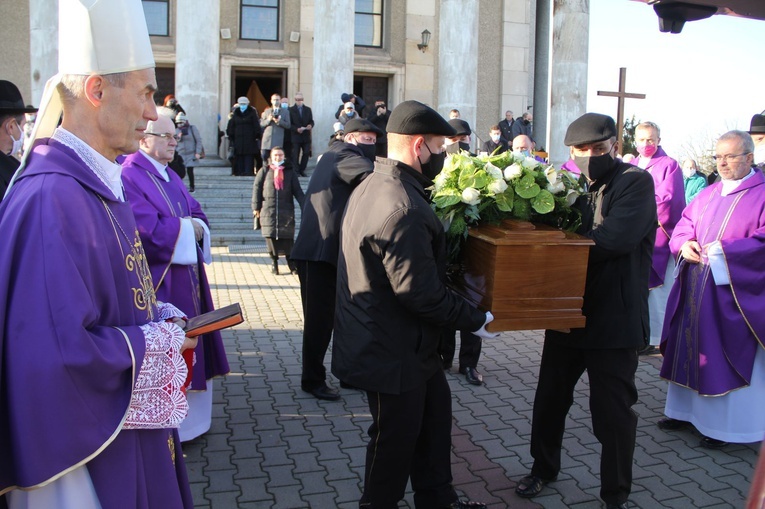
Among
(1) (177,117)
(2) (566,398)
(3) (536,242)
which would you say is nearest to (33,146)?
(3) (536,242)

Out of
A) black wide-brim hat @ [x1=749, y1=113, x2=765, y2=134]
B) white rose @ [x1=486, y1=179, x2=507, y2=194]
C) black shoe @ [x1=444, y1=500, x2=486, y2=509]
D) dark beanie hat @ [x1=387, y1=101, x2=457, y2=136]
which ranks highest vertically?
black wide-brim hat @ [x1=749, y1=113, x2=765, y2=134]

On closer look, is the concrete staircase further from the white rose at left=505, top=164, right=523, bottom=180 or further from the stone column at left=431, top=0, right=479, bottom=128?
the white rose at left=505, top=164, right=523, bottom=180

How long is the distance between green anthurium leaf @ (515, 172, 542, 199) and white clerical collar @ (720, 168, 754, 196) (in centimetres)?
244

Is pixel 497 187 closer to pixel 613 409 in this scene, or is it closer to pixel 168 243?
pixel 613 409

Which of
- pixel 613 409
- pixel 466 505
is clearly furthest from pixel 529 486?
pixel 613 409

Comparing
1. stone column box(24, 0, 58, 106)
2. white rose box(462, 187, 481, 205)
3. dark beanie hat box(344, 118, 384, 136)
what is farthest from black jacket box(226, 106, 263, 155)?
white rose box(462, 187, 481, 205)

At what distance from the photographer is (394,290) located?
3.36 metres

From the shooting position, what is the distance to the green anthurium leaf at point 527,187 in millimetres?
3592

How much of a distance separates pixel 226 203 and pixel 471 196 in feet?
45.6

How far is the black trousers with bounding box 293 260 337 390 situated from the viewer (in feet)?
19.5

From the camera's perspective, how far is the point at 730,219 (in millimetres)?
5246

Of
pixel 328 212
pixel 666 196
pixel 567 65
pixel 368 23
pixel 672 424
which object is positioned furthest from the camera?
pixel 368 23

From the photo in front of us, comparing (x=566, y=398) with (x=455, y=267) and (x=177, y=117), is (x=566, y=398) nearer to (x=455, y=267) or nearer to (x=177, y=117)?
(x=455, y=267)

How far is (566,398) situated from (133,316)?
9.10ft
